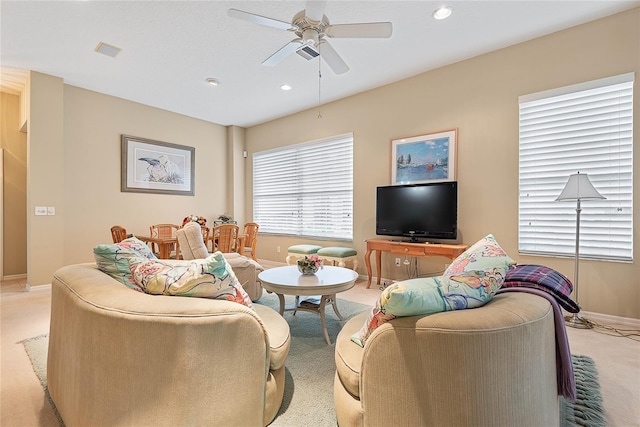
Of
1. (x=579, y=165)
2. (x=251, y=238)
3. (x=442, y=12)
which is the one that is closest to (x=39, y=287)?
(x=251, y=238)

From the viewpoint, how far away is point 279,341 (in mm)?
1517

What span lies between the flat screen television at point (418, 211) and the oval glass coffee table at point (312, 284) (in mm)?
1421

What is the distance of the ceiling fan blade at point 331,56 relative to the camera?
272cm

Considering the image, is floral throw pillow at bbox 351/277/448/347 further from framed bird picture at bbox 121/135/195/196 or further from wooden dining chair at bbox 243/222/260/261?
framed bird picture at bbox 121/135/195/196

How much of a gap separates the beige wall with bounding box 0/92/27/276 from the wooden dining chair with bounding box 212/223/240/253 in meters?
3.26

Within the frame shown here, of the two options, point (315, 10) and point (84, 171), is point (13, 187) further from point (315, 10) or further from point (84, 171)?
point (315, 10)

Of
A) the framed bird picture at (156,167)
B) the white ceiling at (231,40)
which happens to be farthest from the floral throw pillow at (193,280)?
the framed bird picture at (156,167)

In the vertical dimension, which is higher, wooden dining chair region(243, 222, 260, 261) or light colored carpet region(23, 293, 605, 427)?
wooden dining chair region(243, 222, 260, 261)

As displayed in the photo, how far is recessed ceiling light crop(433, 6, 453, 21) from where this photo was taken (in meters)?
2.79

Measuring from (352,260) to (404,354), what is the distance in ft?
11.6

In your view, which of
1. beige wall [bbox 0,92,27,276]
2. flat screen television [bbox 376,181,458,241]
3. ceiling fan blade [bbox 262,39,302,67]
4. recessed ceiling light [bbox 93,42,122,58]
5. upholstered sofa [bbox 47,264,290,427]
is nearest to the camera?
upholstered sofa [bbox 47,264,290,427]

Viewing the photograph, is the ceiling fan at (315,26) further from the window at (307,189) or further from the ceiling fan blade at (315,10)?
the window at (307,189)

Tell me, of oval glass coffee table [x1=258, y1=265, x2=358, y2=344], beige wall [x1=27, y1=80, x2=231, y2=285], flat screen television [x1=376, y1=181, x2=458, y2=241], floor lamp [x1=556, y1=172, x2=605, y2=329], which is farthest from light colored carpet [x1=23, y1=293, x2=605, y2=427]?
beige wall [x1=27, y1=80, x2=231, y2=285]

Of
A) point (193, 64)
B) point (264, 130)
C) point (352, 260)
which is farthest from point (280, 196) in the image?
point (193, 64)
